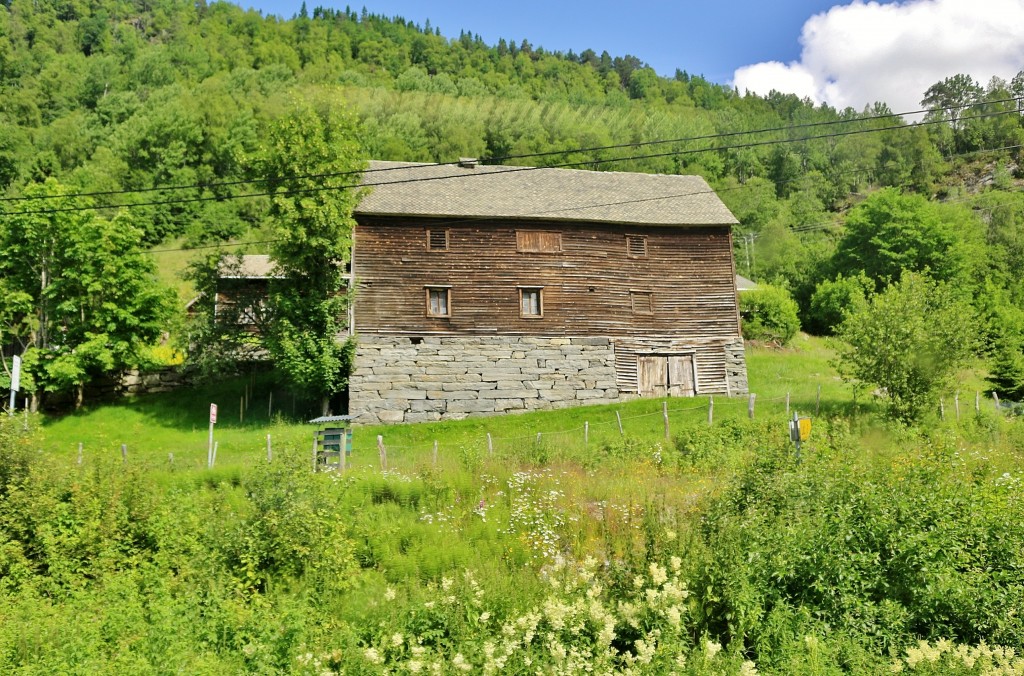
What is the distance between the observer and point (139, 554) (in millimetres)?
14406

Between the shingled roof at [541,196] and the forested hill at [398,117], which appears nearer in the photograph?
the shingled roof at [541,196]

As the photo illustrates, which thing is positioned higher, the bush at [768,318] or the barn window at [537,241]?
the barn window at [537,241]

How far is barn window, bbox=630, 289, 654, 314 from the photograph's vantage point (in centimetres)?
3241

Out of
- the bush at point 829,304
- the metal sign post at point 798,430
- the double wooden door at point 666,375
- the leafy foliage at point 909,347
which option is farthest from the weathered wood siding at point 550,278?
the bush at point 829,304

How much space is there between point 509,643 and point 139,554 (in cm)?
831

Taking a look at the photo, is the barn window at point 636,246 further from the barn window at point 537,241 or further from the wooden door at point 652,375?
the wooden door at point 652,375

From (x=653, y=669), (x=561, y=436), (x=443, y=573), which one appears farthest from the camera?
(x=561, y=436)

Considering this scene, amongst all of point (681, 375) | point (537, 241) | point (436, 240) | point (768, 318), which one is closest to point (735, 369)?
point (681, 375)

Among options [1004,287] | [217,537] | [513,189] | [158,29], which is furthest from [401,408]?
[158,29]

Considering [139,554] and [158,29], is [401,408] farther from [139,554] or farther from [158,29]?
[158,29]

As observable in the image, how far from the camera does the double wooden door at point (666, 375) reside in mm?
32031

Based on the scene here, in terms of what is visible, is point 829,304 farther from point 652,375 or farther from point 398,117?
point 398,117

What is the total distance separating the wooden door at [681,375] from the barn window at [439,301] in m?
9.27

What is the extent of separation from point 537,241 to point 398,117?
72.7 m
